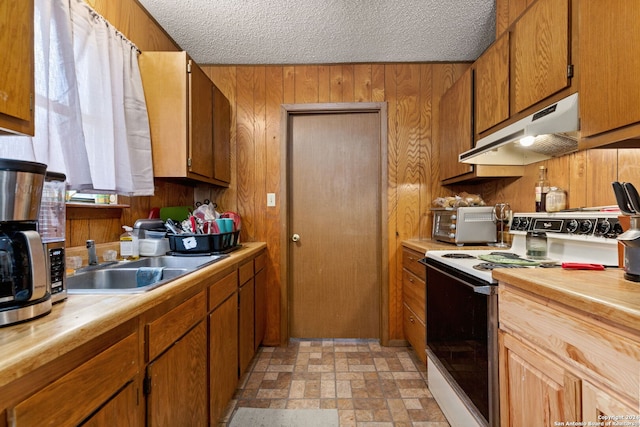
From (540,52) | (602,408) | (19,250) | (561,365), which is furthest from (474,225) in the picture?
(19,250)

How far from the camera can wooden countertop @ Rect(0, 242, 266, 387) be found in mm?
546

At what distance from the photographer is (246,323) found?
2.03 metres

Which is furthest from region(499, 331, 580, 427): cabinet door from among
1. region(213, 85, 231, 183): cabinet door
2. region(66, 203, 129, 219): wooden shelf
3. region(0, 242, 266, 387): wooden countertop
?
region(213, 85, 231, 183): cabinet door

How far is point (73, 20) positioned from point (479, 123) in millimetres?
2243

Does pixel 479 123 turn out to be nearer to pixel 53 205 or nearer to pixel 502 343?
pixel 502 343

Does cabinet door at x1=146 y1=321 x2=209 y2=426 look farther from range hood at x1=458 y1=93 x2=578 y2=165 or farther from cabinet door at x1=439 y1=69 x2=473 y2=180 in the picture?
cabinet door at x1=439 y1=69 x2=473 y2=180

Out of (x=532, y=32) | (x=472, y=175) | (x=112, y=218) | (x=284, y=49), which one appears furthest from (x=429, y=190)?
A: (x=112, y=218)

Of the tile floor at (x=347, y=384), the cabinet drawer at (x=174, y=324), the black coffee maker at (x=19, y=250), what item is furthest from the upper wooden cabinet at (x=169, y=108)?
the tile floor at (x=347, y=384)

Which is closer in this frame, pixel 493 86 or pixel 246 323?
pixel 493 86

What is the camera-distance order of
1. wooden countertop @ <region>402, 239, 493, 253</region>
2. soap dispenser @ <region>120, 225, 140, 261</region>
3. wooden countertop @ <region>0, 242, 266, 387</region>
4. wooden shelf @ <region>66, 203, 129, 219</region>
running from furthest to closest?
wooden countertop @ <region>402, 239, 493, 253</region> < soap dispenser @ <region>120, 225, 140, 261</region> < wooden shelf @ <region>66, 203, 129, 219</region> < wooden countertop @ <region>0, 242, 266, 387</region>

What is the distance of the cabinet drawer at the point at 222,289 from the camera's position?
1461 millimetres

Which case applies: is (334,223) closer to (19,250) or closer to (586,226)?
(586,226)

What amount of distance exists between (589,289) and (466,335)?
689 mm

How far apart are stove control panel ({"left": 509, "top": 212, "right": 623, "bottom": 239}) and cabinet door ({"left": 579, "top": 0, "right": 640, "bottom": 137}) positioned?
0.38 m
